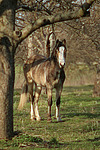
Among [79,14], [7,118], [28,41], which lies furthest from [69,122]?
[28,41]

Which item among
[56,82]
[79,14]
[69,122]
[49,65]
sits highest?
[79,14]

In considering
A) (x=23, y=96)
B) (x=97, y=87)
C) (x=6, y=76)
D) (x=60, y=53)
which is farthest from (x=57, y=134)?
(x=97, y=87)

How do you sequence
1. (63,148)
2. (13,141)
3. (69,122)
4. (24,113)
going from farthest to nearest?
1. (24,113)
2. (69,122)
3. (13,141)
4. (63,148)

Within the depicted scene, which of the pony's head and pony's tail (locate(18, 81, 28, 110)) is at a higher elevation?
the pony's head

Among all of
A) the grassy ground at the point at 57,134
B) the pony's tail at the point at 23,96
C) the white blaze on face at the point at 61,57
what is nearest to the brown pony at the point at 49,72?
the white blaze on face at the point at 61,57

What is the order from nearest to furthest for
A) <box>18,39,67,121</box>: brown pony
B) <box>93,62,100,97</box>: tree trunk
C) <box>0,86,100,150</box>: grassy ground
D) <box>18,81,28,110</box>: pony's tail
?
1. <box>0,86,100,150</box>: grassy ground
2. <box>18,39,67,121</box>: brown pony
3. <box>18,81,28,110</box>: pony's tail
4. <box>93,62,100,97</box>: tree trunk

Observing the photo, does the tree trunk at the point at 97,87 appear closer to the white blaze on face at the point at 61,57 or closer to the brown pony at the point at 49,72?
the brown pony at the point at 49,72

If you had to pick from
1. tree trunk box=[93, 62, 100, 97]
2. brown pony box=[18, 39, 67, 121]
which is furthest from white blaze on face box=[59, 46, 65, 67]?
tree trunk box=[93, 62, 100, 97]

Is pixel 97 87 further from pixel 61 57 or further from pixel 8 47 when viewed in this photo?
pixel 8 47

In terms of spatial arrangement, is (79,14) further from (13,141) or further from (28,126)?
(28,126)

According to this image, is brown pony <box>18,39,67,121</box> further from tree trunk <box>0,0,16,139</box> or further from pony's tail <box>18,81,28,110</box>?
tree trunk <box>0,0,16,139</box>

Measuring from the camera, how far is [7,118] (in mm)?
6457

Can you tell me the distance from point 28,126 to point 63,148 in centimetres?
340

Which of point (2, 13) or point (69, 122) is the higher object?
point (2, 13)
